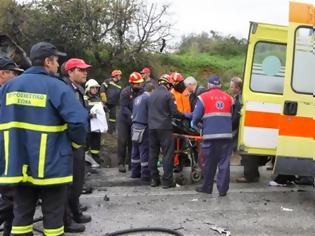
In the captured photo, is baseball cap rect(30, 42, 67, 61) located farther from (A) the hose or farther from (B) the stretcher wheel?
(B) the stretcher wheel

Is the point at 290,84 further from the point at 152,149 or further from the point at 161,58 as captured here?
the point at 161,58

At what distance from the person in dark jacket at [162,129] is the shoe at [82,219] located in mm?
2223

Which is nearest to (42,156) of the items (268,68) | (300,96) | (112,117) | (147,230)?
(147,230)

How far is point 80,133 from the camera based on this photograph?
4648mm

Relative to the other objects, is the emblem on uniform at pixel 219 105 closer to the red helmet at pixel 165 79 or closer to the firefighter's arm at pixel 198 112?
the firefighter's arm at pixel 198 112

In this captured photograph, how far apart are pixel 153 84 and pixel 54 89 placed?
4397mm

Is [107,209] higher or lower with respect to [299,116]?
lower

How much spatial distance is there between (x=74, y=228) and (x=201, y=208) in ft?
6.50

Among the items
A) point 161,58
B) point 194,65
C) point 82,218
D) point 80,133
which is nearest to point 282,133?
point 82,218

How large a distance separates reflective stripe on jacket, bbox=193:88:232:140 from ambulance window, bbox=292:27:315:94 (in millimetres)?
1190

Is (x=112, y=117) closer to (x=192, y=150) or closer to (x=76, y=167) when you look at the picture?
(x=192, y=150)

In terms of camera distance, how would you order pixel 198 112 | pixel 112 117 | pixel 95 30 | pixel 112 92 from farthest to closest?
1. pixel 95 30
2. pixel 112 117
3. pixel 112 92
4. pixel 198 112

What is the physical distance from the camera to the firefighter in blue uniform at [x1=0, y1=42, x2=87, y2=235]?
4547mm

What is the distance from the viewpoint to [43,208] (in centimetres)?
475
